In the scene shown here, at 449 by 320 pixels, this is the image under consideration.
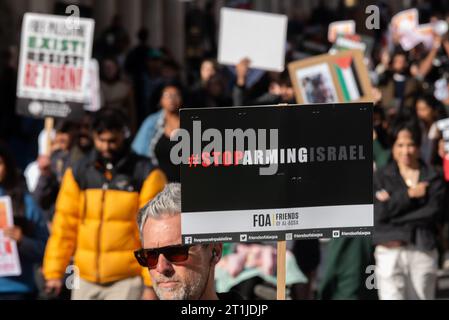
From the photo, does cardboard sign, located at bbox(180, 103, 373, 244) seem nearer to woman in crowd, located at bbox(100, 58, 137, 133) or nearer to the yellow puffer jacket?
the yellow puffer jacket

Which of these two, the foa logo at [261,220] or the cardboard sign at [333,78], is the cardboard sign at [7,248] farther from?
the foa logo at [261,220]

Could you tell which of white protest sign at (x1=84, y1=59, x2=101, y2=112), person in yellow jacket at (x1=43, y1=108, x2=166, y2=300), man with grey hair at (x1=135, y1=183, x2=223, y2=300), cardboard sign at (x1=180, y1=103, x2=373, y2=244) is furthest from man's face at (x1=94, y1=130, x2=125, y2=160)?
white protest sign at (x1=84, y1=59, x2=101, y2=112)

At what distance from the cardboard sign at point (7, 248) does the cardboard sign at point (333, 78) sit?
2.54m

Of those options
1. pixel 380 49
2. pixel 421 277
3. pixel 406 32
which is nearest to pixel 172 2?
pixel 380 49

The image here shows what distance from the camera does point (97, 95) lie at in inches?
578

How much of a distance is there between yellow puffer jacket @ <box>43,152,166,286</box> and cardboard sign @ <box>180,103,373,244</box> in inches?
122

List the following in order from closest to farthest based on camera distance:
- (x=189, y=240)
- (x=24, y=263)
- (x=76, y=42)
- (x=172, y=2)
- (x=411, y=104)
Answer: (x=189, y=240) < (x=24, y=263) < (x=76, y=42) < (x=411, y=104) < (x=172, y=2)

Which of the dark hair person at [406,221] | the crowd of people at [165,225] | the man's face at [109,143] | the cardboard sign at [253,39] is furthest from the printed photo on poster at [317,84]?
the cardboard sign at [253,39]

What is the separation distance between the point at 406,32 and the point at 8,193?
10.3 meters

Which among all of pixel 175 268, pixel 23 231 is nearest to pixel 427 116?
pixel 23 231

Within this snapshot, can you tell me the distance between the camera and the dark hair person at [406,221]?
10414mm

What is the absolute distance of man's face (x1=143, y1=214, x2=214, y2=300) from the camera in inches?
237

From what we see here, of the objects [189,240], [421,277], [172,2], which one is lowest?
[421,277]

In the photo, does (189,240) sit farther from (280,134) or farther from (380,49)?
(380,49)
